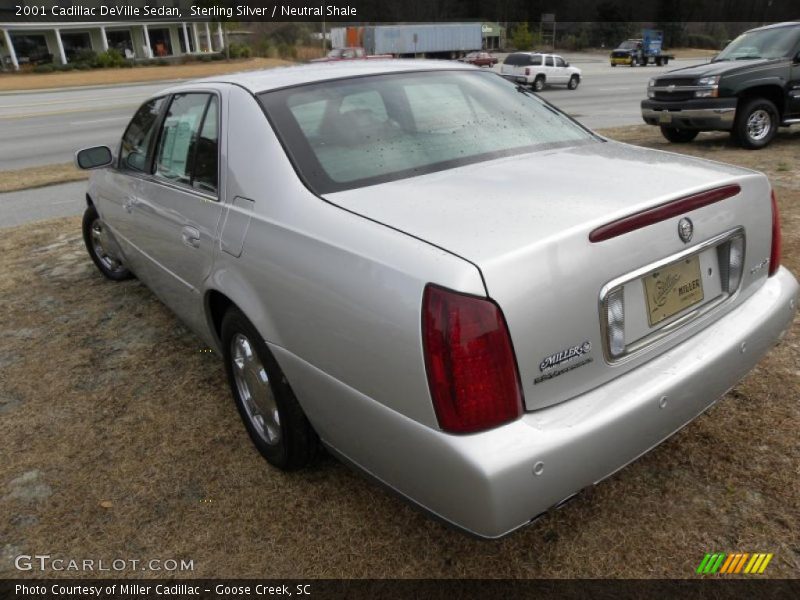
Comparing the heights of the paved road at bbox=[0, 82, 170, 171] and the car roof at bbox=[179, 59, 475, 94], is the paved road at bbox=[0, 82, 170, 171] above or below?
below

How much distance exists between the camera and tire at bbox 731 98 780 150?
9.06 m

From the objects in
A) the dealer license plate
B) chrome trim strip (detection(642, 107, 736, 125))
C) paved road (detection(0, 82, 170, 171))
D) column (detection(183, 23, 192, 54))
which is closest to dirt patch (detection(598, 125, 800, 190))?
chrome trim strip (detection(642, 107, 736, 125))

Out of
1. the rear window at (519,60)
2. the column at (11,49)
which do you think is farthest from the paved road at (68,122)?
the column at (11,49)

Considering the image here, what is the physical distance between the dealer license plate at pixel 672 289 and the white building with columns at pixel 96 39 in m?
55.7

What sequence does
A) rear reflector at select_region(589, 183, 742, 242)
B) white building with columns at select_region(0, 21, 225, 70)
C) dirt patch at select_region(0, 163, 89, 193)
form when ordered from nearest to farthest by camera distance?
rear reflector at select_region(589, 183, 742, 242) < dirt patch at select_region(0, 163, 89, 193) < white building with columns at select_region(0, 21, 225, 70)

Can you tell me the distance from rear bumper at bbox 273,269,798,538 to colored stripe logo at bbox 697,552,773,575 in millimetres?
489

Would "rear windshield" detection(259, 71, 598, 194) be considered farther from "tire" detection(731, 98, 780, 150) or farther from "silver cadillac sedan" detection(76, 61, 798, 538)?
"tire" detection(731, 98, 780, 150)

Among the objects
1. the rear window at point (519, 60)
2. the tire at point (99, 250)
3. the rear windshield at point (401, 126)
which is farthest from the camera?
the rear window at point (519, 60)

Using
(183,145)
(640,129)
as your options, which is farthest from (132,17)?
(183,145)

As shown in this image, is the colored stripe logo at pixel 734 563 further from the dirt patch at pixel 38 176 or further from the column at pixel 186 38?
the column at pixel 186 38

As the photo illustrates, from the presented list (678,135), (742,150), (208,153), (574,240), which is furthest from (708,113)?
(574,240)

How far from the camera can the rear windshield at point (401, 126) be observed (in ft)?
8.10

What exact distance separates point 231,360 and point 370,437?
116 cm

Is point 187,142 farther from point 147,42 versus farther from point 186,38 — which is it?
point 186,38
